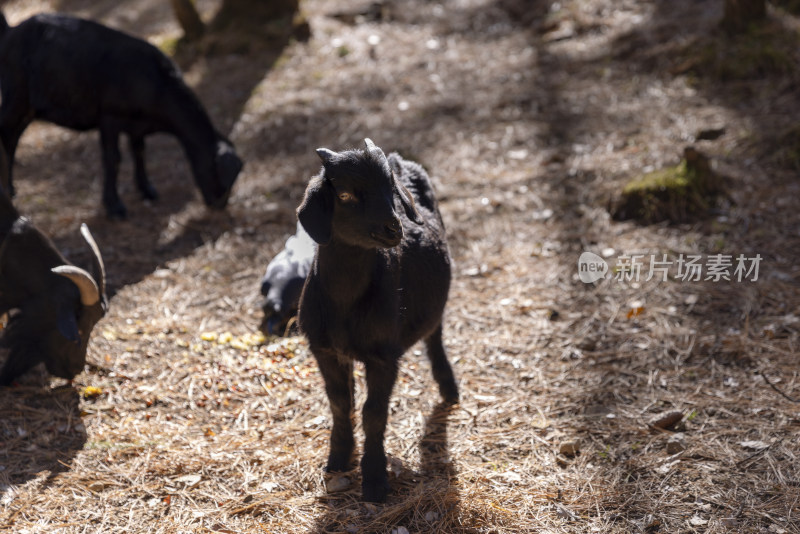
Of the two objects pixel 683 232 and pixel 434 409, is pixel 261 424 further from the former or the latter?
pixel 683 232

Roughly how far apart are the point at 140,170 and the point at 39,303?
12.6 ft

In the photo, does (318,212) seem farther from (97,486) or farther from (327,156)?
(97,486)

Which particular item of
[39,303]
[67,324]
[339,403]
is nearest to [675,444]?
[339,403]

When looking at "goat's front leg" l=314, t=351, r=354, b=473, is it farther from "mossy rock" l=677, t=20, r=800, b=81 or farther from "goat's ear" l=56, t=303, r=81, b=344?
"mossy rock" l=677, t=20, r=800, b=81

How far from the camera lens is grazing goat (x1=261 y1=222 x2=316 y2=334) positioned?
5.77m

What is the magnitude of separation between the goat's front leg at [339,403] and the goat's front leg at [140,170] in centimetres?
537

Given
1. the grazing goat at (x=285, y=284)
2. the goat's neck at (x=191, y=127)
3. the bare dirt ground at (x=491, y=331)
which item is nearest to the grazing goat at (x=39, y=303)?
the bare dirt ground at (x=491, y=331)

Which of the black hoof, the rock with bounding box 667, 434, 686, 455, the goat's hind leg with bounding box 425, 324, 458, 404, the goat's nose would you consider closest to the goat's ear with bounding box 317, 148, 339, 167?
the goat's nose

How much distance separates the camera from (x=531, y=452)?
4.40 meters

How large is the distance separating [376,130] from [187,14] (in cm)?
506

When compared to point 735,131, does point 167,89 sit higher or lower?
higher

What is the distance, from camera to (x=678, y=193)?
21.8ft

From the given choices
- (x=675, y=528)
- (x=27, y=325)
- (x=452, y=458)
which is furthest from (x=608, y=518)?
(x=27, y=325)

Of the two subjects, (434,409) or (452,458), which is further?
(434,409)
